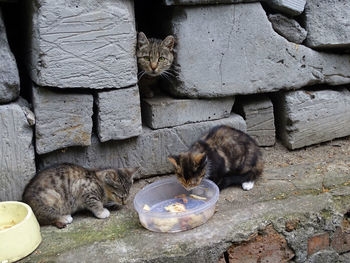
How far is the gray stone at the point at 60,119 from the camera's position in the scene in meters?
3.44

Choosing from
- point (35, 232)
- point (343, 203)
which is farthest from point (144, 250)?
point (343, 203)

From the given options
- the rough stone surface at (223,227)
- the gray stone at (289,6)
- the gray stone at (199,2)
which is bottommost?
the rough stone surface at (223,227)

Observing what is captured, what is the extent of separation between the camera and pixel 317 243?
3.51 metres

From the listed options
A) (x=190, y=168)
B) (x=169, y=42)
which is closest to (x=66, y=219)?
(x=190, y=168)

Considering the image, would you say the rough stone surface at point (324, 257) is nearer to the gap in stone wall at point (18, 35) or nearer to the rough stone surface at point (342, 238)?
the rough stone surface at point (342, 238)

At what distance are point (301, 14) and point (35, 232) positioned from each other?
316 centimetres

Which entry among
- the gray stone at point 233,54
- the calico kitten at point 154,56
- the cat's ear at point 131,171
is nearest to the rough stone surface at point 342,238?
the gray stone at point 233,54

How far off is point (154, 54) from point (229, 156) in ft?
3.77

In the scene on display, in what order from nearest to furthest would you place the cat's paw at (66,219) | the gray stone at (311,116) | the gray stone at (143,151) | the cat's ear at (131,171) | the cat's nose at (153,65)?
the cat's paw at (66,219) < the cat's ear at (131,171) < the gray stone at (143,151) < the cat's nose at (153,65) < the gray stone at (311,116)

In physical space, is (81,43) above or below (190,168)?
above

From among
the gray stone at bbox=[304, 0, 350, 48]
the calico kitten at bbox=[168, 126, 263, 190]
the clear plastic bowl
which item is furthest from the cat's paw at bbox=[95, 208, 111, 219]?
the gray stone at bbox=[304, 0, 350, 48]

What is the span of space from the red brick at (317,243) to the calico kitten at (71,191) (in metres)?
1.56

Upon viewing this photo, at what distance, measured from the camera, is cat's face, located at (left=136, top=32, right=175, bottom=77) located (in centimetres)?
385

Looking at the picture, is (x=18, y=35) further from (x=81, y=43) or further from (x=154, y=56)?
(x=154, y=56)
